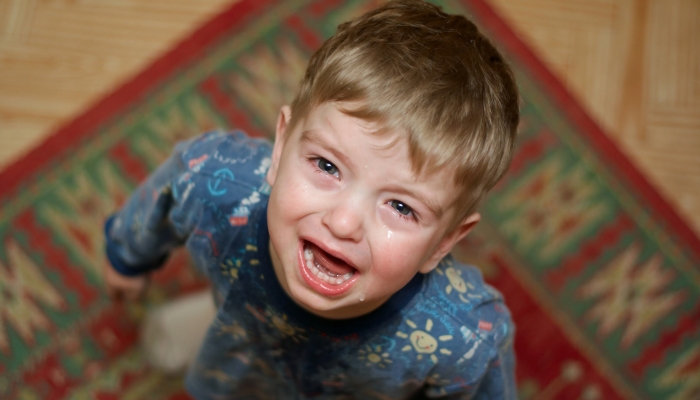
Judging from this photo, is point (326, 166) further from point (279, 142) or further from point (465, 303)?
point (465, 303)

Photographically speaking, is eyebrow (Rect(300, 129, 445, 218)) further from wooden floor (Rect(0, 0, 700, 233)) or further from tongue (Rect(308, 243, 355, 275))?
wooden floor (Rect(0, 0, 700, 233))

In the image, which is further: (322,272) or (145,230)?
(145,230)

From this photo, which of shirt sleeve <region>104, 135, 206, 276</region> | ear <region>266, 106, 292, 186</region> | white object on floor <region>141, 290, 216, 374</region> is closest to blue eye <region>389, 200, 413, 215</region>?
ear <region>266, 106, 292, 186</region>

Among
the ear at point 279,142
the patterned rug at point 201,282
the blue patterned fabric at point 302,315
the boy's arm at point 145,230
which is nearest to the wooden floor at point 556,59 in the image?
the patterned rug at point 201,282

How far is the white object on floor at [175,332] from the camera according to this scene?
1.10m

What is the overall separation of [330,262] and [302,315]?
129 mm

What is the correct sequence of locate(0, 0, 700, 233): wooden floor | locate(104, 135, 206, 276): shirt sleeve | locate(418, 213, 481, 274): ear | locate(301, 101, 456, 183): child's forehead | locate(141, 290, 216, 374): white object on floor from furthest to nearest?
locate(0, 0, 700, 233): wooden floor
locate(141, 290, 216, 374): white object on floor
locate(104, 135, 206, 276): shirt sleeve
locate(418, 213, 481, 274): ear
locate(301, 101, 456, 183): child's forehead

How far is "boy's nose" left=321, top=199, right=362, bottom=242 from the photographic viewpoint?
553 mm

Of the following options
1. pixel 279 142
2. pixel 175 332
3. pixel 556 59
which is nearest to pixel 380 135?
pixel 279 142

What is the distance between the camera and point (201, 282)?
121 cm

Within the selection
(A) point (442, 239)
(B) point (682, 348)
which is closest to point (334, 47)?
(A) point (442, 239)

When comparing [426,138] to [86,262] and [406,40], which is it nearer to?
[406,40]

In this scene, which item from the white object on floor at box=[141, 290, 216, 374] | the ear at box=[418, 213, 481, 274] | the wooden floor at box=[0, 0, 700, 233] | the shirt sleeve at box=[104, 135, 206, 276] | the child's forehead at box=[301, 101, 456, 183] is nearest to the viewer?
the child's forehead at box=[301, 101, 456, 183]

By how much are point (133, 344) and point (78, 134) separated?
0.41 metres
